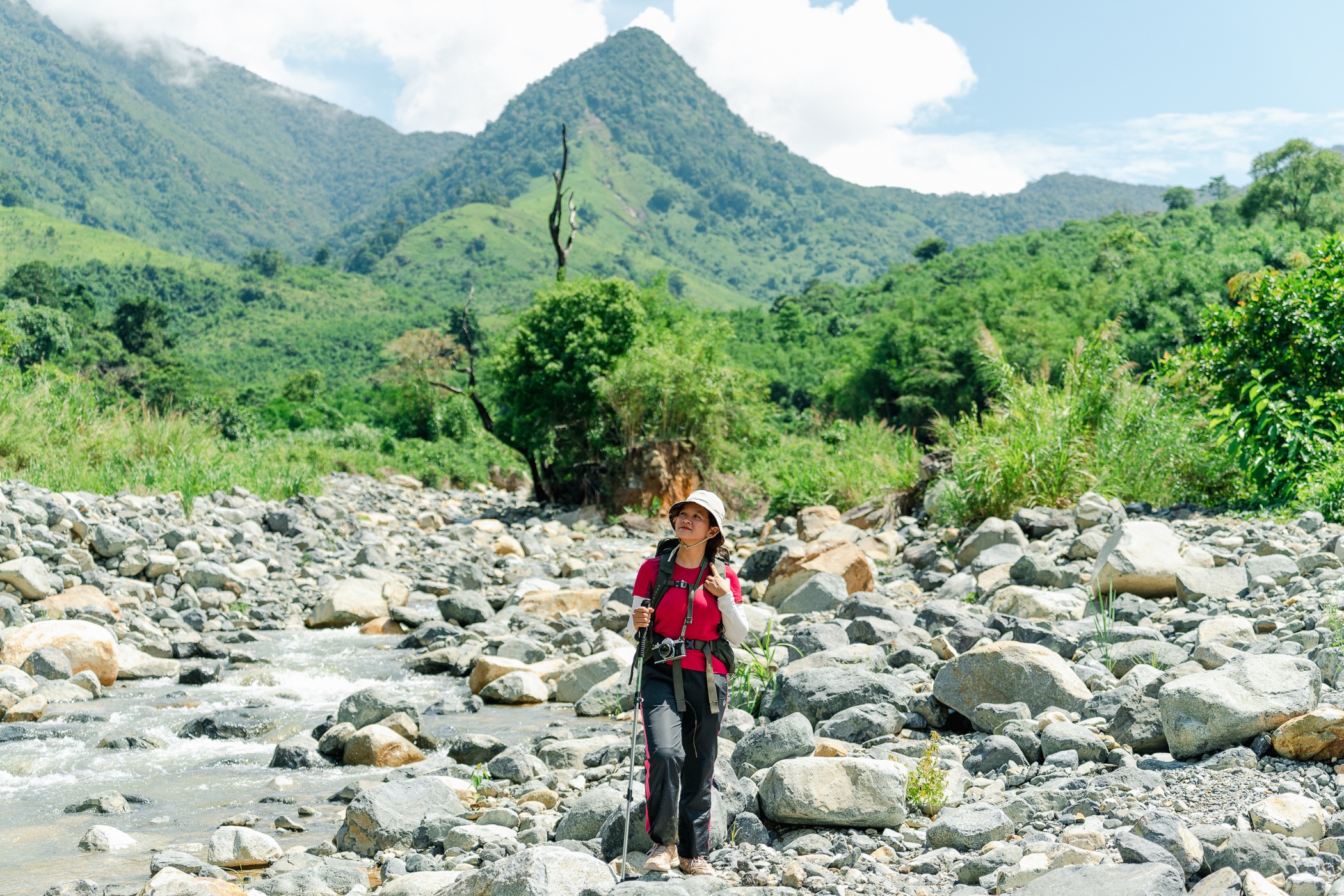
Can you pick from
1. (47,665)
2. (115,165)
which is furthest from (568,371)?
(115,165)

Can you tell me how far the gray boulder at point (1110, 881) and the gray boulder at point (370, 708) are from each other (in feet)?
13.5

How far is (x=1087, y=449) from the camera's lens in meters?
10.3

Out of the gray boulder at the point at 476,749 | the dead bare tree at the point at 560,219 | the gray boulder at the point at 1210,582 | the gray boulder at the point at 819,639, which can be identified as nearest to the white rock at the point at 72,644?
the gray boulder at the point at 476,749

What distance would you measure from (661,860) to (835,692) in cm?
190

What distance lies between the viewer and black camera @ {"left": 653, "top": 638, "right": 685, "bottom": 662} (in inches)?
134

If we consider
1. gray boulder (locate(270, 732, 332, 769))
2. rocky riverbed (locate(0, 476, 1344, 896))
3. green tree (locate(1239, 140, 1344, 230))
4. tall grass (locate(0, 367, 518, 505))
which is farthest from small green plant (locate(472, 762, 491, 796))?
green tree (locate(1239, 140, 1344, 230))

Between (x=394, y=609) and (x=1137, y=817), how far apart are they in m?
7.69

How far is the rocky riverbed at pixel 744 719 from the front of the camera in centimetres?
314

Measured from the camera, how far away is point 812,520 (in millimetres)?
12555

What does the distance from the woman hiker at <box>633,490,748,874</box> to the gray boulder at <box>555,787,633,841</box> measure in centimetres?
→ 32

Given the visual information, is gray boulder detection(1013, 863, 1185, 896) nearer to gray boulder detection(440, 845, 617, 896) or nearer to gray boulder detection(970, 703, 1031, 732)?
gray boulder detection(440, 845, 617, 896)

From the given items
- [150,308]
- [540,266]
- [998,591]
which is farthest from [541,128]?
[998,591]

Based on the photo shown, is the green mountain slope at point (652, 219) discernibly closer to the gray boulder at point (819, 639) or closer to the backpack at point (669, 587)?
the gray boulder at point (819, 639)

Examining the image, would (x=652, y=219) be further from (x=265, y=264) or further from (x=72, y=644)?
(x=72, y=644)
